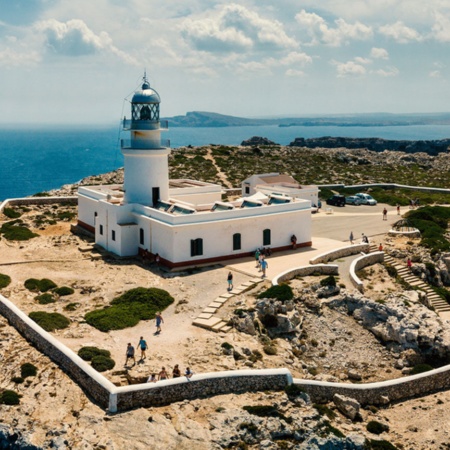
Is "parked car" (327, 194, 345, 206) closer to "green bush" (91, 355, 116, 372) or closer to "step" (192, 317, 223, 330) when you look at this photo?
"step" (192, 317, 223, 330)

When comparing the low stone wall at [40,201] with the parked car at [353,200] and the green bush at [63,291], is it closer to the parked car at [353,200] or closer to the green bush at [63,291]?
the green bush at [63,291]

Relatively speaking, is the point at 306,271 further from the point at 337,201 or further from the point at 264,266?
the point at 337,201

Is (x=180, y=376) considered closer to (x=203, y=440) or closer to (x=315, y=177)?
(x=203, y=440)

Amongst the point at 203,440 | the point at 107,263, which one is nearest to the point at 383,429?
the point at 203,440

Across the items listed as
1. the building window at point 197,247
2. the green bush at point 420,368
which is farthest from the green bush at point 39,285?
the green bush at point 420,368

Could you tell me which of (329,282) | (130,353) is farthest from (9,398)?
(329,282)

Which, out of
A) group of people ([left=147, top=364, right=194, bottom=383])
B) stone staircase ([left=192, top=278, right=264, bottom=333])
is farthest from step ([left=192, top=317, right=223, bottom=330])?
group of people ([left=147, top=364, right=194, bottom=383])
